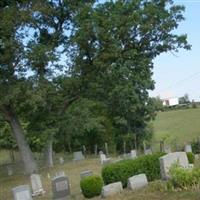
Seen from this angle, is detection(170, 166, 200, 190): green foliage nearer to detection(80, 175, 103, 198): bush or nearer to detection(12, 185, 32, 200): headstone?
detection(80, 175, 103, 198): bush

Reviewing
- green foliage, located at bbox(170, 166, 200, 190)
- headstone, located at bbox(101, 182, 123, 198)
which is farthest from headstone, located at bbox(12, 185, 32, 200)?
green foliage, located at bbox(170, 166, 200, 190)

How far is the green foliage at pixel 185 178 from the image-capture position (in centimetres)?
1172

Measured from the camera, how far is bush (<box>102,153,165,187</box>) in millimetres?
14781

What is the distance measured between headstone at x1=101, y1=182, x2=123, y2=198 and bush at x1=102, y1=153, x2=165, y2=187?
90 centimetres

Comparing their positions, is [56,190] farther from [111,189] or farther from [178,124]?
[178,124]

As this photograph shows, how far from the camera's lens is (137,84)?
41625 mm

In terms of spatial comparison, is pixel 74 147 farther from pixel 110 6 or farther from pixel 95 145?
pixel 110 6

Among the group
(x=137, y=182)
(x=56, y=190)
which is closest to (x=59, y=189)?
(x=56, y=190)

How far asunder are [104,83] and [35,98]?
182 inches

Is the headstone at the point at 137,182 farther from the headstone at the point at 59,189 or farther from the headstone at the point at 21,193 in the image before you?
the headstone at the point at 21,193

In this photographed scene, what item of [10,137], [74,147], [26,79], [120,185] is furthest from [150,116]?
[120,185]

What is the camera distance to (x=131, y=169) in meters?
15.2

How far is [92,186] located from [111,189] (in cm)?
79

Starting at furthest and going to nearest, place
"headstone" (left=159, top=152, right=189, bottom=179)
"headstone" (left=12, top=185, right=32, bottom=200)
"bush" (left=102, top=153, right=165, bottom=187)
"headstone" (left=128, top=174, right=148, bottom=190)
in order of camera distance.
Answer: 1. "headstone" (left=12, top=185, right=32, bottom=200)
2. "bush" (left=102, top=153, right=165, bottom=187)
3. "headstone" (left=159, top=152, right=189, bottom=179)
4. "headstone" (left=128, top=174, right=148, bottom=190)
